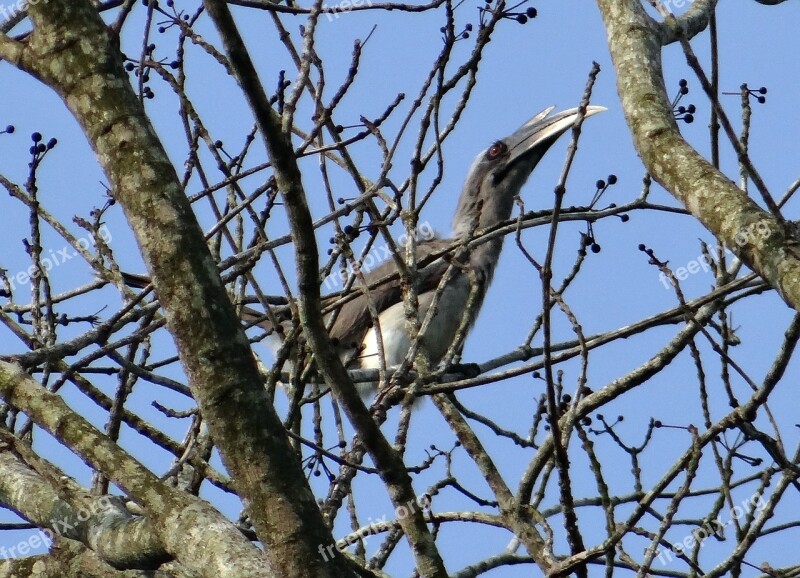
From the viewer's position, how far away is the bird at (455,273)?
634 cm

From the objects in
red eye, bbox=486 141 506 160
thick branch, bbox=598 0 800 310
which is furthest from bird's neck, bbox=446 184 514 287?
thick branch, bbox=598 0 800 310

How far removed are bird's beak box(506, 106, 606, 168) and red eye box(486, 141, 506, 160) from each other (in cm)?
5

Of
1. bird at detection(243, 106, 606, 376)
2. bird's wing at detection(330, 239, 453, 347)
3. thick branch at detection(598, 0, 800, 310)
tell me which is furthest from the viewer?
bird's wing at detection(330, 239, 453, 347)

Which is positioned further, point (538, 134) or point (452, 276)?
point (538, 134)

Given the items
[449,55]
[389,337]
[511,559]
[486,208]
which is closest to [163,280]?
[449,55]

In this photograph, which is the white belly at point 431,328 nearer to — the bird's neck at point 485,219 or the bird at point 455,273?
the bird at point 455,273

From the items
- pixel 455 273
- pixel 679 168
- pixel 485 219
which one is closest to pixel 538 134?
pixel 485 219

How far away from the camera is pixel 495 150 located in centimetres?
795

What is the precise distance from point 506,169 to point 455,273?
5.06 feet

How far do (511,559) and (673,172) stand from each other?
6.61ft

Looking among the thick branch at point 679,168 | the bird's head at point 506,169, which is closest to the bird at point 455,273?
the bird's head at point 506,169

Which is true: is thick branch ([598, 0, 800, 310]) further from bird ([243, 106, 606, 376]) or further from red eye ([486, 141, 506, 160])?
red eye ([486, 141, 506, 160])

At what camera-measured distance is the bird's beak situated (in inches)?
294

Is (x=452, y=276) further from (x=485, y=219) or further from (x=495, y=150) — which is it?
(x=495, y=150)
